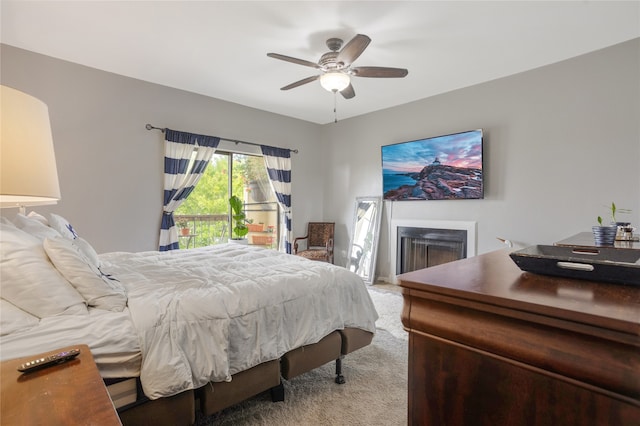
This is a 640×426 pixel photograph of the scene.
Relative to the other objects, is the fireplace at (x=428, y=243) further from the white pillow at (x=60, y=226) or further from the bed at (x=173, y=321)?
the white pillow at (x=60, y=226)

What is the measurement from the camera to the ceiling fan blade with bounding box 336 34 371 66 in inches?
87.9

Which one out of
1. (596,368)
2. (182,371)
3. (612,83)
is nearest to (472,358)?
(596,368)

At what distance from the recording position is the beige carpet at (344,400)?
1.80 m

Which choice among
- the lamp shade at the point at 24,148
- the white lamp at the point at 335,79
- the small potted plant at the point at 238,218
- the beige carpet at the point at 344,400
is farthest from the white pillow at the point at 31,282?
the small potted plant at the point at 238,218

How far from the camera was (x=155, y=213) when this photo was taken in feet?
12.5

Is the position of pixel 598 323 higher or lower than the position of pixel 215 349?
higher

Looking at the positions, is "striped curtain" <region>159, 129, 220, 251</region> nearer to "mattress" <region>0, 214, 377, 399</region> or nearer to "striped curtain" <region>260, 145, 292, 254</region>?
"striped curtain" <region>260, 145, 292, 254</region>

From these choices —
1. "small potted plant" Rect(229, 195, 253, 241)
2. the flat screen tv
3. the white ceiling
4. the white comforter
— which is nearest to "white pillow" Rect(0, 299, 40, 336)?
the white comforter

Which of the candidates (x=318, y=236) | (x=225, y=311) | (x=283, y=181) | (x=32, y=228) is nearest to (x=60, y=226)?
(x=32, y=228)

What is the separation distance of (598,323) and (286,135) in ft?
16.5

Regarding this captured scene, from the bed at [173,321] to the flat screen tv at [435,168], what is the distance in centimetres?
242

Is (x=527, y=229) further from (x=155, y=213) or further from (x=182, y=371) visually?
(x=155, y=213)

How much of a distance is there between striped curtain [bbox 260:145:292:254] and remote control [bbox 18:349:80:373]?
4040mm

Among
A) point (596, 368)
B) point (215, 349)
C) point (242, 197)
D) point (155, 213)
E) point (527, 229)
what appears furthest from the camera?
point (242, 197)
